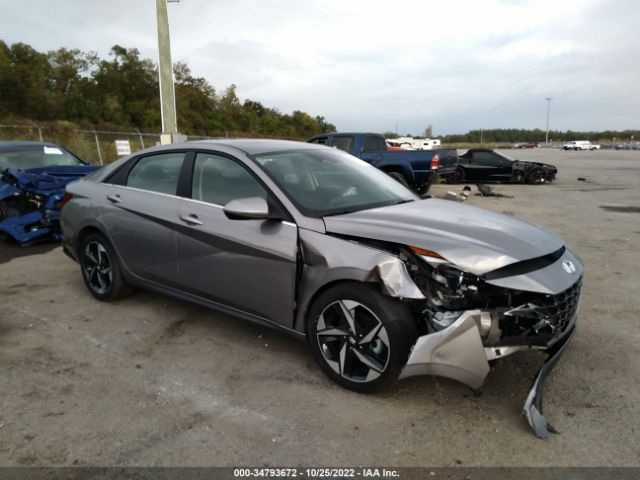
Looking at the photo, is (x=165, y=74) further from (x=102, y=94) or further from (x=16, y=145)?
(x=102, y=94)

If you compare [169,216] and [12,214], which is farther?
[12,214]

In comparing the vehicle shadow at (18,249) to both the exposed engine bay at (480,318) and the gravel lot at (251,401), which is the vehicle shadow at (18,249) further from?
the exposed engine bay at (480,318)

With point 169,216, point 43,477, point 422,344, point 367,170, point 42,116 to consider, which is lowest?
point 43,477

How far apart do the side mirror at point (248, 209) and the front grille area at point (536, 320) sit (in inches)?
64.4

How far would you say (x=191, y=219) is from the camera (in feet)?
12.6

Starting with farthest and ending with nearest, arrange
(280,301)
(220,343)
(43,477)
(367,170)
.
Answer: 1. (367,170)
2. (220,343)
3. (280,301)
4. (43,477)

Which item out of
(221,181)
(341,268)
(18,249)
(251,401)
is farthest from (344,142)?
(251,401)

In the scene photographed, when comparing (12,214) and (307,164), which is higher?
(307,164)

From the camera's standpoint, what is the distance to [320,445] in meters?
2.59

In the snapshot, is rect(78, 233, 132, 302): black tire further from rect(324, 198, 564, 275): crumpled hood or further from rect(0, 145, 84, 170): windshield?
rect(0, 145, 84, 170): windshield

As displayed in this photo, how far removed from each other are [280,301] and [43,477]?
63.8 inches

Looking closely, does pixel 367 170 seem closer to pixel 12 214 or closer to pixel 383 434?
pixel 383 434

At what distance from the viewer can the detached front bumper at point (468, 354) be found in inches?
105

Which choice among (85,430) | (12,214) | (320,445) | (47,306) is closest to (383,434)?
(320,445)
